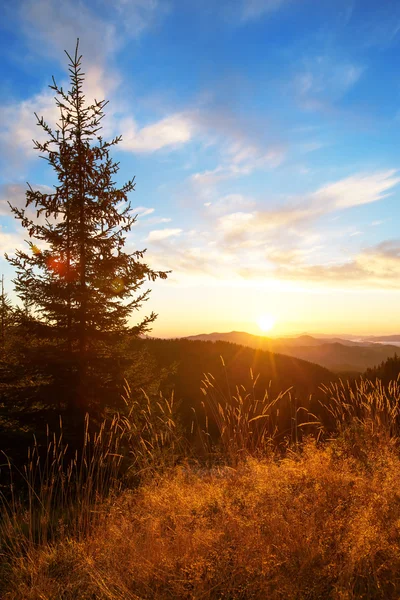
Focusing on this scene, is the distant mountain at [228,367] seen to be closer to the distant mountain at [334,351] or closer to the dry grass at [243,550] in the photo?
the dry grass at [243,550]

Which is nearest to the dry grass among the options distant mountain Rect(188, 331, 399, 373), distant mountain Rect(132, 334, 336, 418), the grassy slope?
the grassy slope

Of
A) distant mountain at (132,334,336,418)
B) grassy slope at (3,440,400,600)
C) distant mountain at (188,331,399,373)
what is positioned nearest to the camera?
grassy slope at (3,440,400,600)

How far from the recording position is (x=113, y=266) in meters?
9.18

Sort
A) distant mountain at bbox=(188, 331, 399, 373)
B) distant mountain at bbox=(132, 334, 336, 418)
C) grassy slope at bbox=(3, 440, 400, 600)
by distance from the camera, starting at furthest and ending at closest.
A: distant mountain at bbox=(188, 331, 399, 373) → distant mountain at bbox=(132, 334, 336, 418) → grassy slope at bbox=(3, 440, 400, 600)

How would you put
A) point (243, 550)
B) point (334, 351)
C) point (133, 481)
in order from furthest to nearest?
point (334, 351) < point (133, 481) < point (243, 550)

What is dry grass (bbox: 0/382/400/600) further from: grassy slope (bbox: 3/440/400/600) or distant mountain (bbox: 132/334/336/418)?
distant mountain (bbox: 132/334/336/418)

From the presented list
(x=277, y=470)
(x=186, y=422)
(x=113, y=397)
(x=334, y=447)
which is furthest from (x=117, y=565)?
(x=186, y=422)

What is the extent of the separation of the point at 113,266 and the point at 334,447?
6.02 m

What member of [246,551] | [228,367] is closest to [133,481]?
[246,551]

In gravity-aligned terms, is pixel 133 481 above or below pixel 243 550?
below

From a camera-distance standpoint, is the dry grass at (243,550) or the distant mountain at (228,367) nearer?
the dry grass at (243,550)

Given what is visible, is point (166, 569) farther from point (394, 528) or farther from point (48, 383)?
point (48, 383)

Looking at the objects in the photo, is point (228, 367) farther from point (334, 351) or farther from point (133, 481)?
point (334, 351)

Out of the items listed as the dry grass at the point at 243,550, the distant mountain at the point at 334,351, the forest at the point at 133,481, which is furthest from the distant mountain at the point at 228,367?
the distant mountain at the point at 334,351
